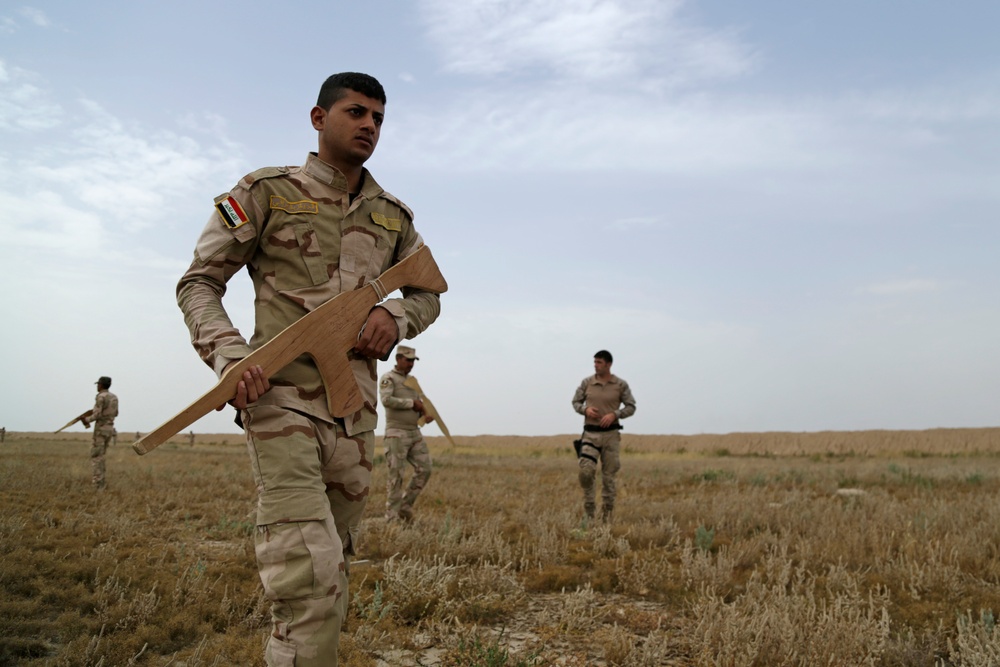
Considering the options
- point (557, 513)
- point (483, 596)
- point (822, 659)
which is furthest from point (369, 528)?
point (822, 659)

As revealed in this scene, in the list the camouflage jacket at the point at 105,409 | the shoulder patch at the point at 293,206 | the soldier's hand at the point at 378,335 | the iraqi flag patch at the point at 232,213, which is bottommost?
the camouflage jacket at the point at 105,409

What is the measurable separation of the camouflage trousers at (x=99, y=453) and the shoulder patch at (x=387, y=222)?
37.2ft

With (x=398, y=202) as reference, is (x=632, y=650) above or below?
below

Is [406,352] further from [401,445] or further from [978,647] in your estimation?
[978,647]

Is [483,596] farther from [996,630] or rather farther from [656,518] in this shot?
[656,518]

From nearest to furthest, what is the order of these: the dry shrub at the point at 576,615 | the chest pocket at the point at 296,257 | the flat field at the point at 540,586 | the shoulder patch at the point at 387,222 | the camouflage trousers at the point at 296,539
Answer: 1. the camouflage trousers at the point at 296,539
2. the chest pocket at the point at 296,257
3. the shoulder patch at the point at 387,222
4. the flat field at the point at 540,586
5. the dry shrub at the point at 576,615

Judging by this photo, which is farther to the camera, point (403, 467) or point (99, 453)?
point (99, 453)

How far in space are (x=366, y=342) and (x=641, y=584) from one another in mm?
4179

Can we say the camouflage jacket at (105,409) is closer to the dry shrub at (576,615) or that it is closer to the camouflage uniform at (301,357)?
the dry shrub at (576,615)

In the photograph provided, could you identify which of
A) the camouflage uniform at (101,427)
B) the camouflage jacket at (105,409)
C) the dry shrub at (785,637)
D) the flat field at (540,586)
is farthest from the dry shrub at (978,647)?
the camouflage jacket at (105,409)

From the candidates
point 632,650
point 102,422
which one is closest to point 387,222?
point 632,650

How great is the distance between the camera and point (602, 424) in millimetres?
Answer: 9625

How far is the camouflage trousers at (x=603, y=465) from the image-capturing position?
944cm

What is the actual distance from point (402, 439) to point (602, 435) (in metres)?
2.73
